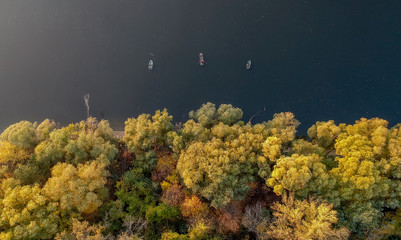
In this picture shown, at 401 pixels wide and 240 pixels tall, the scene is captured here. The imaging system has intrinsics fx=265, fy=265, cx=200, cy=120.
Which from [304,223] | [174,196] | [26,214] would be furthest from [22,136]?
[304,223]

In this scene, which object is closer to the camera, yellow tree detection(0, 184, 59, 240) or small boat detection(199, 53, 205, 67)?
yellow tree detection(0, 184, 59, 240)

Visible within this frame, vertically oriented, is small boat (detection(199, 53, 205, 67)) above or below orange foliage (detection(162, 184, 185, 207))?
above

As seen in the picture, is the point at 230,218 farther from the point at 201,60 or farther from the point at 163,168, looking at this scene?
the point at 201,60

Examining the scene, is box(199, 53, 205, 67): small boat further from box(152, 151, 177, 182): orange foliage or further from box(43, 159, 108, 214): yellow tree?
box(43, 159, 108, 214): yellow tree

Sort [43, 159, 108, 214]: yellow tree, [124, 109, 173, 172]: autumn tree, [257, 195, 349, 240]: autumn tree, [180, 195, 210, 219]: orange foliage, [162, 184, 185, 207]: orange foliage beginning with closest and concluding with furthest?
[257, 195, 349, 240]: autumn tree → [43, 159, 108, 214]: yellow tree → [180, 195, 210, 219]: orange foliage → [162, 184, 185, 207]: orange foliage → [124, 109, 173, 172]: autumn tree

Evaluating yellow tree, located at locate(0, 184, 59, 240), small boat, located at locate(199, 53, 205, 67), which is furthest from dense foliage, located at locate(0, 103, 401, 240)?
small boat, located at locate(199, 53, 205, 67)

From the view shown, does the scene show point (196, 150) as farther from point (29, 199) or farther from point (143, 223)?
point (29, 199)

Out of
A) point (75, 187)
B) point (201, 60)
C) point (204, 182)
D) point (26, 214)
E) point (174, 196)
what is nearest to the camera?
point (26, 214)

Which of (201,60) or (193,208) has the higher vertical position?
(201,60)

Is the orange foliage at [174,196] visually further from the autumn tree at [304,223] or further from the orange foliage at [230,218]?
the autumn tree at [304,223]
